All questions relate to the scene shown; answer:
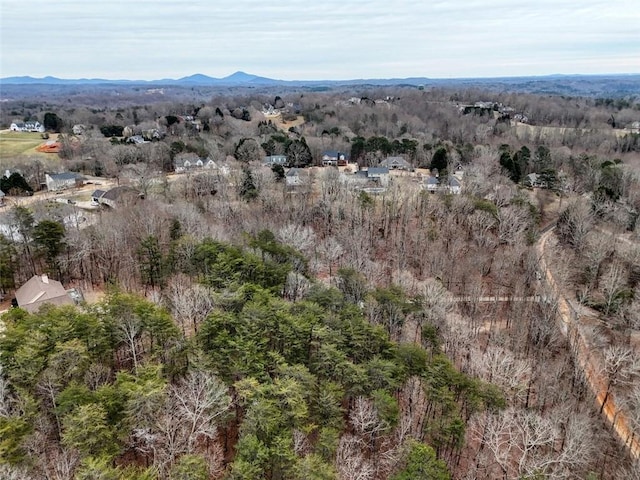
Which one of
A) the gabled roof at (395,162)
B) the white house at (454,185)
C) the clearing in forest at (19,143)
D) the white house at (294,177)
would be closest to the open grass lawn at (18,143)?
the clearing in forest at (19,143)

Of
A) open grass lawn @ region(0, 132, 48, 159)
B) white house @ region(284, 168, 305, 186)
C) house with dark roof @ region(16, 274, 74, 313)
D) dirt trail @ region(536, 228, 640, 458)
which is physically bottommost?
dirt trail @ region(536, 228, 640, 458)

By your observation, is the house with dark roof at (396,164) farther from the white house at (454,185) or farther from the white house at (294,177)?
the white house at (294,177)

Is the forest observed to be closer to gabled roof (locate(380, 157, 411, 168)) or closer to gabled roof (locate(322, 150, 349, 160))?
gabled roof (locate(380, 157, 411, 168))

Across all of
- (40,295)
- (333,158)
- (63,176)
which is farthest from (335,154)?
(40,295)

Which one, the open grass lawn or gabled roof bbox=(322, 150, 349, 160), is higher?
the open grass lawn

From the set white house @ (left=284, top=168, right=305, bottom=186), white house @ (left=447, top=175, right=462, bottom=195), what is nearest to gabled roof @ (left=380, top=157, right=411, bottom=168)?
white house @ (left=447, top=175, right=462, bottom=195)
